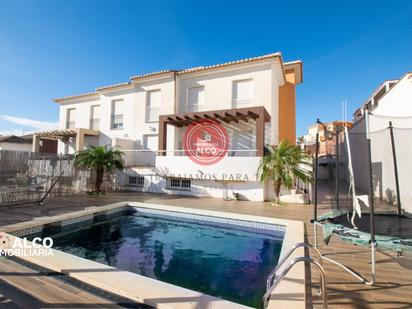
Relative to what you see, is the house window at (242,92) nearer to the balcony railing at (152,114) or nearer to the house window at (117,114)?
the balcony railing at (152,114)

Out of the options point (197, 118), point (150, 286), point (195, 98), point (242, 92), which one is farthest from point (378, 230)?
point (195, 98)

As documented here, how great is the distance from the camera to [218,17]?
1354 centimetres

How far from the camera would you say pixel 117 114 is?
19.5m

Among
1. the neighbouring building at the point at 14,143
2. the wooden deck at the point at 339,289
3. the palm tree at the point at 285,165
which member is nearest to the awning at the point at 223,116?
the palm tree at the point at 285,165

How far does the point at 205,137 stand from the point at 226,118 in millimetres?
2436

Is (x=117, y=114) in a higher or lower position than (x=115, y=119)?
higher

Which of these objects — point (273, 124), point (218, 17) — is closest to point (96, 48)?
point (218, 17)

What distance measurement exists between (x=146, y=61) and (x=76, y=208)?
13477 mm

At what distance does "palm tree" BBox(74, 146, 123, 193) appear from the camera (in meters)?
13.1

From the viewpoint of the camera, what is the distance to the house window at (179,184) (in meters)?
14.2

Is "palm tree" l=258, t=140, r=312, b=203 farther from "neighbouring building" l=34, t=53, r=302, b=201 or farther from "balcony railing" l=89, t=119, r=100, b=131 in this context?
"balcony railing" l=89, t=119, r=100, b=131

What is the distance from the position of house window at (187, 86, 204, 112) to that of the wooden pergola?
1.60m

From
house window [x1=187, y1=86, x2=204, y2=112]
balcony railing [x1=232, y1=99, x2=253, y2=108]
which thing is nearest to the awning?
balcony railing [x1=232, y1=99, x2=253, y2=108]

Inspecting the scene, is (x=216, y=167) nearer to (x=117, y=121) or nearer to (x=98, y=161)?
(x=98, y=161)
